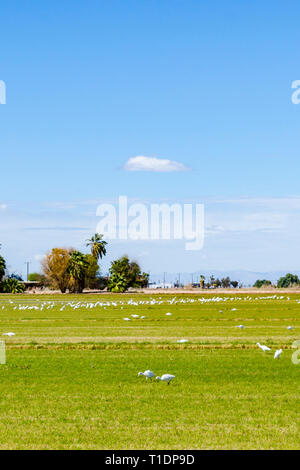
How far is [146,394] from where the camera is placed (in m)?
17.2

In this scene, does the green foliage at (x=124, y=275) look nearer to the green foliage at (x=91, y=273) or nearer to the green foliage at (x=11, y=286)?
the green foliage at (x=91, y=273)

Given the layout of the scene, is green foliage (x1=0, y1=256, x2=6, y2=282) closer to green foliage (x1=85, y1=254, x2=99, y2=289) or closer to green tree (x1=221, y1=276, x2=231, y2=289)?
green foliage (x1=85, y1=254, x2=99, y2=289)

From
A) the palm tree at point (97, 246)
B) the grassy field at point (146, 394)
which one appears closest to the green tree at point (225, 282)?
the palm tree at point (97, 246)

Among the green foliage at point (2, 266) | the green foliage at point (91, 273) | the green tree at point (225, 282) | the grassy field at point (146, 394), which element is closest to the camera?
the grassy field at point (146, 394)

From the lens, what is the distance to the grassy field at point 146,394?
1241 cm

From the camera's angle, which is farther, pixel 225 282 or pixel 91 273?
pixel 225 282

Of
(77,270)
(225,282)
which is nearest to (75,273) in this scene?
(77,270)

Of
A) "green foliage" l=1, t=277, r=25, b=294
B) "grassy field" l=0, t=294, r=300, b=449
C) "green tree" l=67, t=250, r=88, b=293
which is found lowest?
"grassy field" l=0, t=294, r=300, b=449

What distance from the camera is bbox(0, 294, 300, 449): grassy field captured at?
1241 centimetres

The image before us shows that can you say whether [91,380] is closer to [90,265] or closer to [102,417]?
[102,417]

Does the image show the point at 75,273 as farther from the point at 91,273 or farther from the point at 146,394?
the point at 146,394

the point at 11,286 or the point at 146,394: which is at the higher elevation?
the point at 11,286

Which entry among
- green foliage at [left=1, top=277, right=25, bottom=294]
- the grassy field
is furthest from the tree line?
the grassy field
